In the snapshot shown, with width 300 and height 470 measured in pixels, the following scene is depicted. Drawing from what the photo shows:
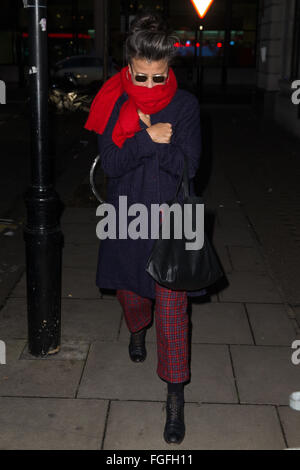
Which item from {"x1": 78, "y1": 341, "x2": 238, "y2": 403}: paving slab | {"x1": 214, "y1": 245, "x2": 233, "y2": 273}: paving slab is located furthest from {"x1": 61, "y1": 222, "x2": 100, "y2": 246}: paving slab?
{"x1": 78, "y1": 341, "x2": 238, "y2": 403}: paving slab

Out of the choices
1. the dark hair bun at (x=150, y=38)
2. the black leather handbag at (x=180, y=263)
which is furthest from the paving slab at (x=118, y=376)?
the dark hair bun at (x=150, y=38)

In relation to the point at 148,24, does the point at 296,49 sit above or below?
below

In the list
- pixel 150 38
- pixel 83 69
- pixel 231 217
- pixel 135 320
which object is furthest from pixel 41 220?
pixel 83 69

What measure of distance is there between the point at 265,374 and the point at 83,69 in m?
26.5

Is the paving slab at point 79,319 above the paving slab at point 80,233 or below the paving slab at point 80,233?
above

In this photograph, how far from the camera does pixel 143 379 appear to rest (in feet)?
12.1

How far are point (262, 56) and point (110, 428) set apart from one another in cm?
1835

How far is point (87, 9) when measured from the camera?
35719mm

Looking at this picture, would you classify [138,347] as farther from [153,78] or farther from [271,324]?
[153,78]

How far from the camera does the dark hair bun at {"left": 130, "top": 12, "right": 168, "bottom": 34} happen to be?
2.83 meters

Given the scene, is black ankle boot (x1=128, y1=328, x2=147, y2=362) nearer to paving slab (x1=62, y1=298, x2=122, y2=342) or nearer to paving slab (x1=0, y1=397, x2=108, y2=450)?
paving slab (x1=62, y1=298, x2=122, y2=342)

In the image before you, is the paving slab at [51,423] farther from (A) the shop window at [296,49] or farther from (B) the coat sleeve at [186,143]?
(A) the shop window at [296,49]

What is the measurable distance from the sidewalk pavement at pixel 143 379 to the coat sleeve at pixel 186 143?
1.31 m

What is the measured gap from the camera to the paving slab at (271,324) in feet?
13.9
